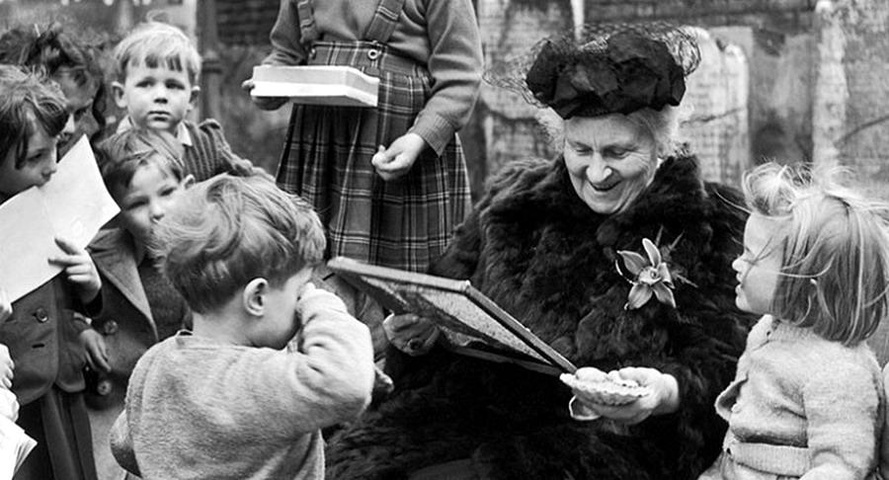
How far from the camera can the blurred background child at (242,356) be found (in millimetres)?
3312

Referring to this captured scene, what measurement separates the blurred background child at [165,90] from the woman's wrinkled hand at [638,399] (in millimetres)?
1966

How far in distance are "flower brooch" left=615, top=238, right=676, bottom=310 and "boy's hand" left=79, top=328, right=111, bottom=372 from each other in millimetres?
1551

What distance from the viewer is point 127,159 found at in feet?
15.9

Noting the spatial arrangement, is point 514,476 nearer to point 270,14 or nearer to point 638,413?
point 638,413

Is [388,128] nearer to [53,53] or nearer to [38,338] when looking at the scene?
[53,53]

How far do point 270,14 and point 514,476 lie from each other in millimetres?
5694

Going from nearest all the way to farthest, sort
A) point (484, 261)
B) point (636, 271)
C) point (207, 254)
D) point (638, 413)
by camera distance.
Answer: point (207, 254) < point (638, 413) < point (636, 271) < point (484, 261)

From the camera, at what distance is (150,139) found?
5.02 meters

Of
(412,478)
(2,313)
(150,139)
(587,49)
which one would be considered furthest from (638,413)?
(150,139)

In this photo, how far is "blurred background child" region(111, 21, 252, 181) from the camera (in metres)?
5.46

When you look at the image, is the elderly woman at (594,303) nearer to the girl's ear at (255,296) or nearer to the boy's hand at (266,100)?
the girl's ear at (255,296)

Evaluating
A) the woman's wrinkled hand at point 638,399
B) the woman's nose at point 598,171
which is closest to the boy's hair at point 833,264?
the woman's wrinkled hand at point 638,399

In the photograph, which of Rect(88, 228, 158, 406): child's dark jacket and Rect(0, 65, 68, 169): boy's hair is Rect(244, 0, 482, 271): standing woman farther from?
Rect(0, 65, 68, 169): boy's hair

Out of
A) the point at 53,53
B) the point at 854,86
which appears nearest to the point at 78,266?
the point at 53,53
